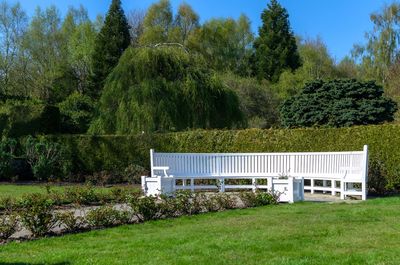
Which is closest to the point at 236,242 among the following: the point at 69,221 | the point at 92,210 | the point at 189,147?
the point at 69,221

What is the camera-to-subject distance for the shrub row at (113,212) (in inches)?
280

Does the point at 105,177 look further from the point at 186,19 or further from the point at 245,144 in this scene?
the point at 186,19

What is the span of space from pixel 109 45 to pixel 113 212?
2785 cm

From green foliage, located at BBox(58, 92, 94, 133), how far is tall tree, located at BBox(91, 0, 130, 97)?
2900mm

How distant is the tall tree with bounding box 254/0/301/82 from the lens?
42.2 meters

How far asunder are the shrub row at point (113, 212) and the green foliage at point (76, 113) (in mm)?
16634

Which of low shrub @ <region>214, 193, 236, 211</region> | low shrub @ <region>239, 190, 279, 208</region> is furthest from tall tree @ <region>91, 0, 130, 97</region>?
low shrub @ <region>214, 193, 236, 211</region>

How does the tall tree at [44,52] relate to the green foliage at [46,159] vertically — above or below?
above

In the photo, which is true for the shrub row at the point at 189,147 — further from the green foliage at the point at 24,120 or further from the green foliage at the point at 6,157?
the green foliage at the point at 24,120

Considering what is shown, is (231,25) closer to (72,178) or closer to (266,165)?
(72,178)

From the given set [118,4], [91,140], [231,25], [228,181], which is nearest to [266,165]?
[228,181]

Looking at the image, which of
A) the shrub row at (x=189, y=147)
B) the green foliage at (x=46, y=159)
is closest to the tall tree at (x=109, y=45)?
the shrub row at (x=189, y=147)

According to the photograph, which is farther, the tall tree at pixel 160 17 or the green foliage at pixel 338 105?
the tall tree at pixel 160 17

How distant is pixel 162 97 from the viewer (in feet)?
67.0
